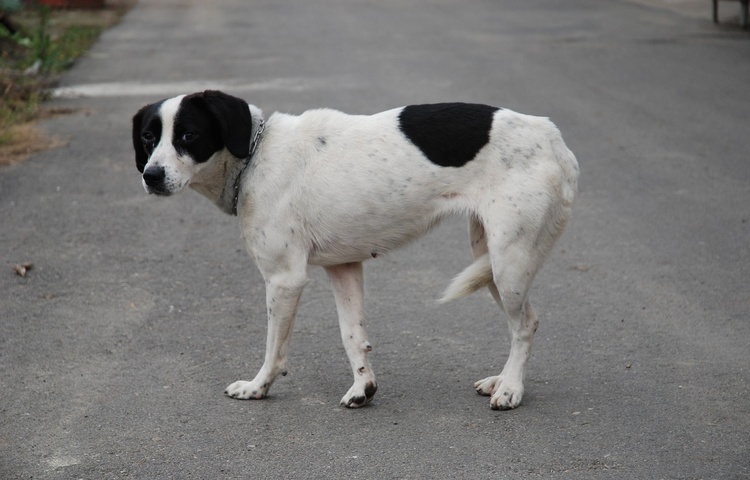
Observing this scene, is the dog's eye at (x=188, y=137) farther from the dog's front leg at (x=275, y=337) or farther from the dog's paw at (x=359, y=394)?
the dog's paw at (x=359, y=394)

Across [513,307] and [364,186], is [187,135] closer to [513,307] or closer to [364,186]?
[364,186]

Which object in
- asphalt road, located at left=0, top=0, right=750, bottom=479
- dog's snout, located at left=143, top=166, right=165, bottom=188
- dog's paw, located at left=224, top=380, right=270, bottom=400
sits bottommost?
asphalt road, located at left=0, top=0, right=750, bottom=479

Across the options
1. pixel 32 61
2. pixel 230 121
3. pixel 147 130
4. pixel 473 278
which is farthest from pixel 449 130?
pixel 32 61

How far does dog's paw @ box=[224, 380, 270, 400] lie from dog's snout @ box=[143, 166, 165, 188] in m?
1.02

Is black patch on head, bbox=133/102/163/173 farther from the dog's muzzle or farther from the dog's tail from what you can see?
the dog's tail

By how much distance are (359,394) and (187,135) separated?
4.51ft

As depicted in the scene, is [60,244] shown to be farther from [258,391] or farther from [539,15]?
[539,15]

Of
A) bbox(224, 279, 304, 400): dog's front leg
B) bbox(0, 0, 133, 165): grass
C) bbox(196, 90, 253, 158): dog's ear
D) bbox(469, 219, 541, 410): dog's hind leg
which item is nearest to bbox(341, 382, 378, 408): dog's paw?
bbox(224, 279, 304, 400): dog's front leg

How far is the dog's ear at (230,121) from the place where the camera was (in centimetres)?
457

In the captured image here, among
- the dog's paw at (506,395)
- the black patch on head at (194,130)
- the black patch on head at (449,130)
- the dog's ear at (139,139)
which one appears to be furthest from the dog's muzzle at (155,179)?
the dog's paw at (506,395)

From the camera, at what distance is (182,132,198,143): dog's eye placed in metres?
4.55

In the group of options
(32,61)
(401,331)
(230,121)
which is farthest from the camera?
(32,61)

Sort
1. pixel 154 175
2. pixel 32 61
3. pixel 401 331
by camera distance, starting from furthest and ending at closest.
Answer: pixel 32 61 → pixel 401 331 → pixel 154 175

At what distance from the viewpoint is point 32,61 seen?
14.4m
